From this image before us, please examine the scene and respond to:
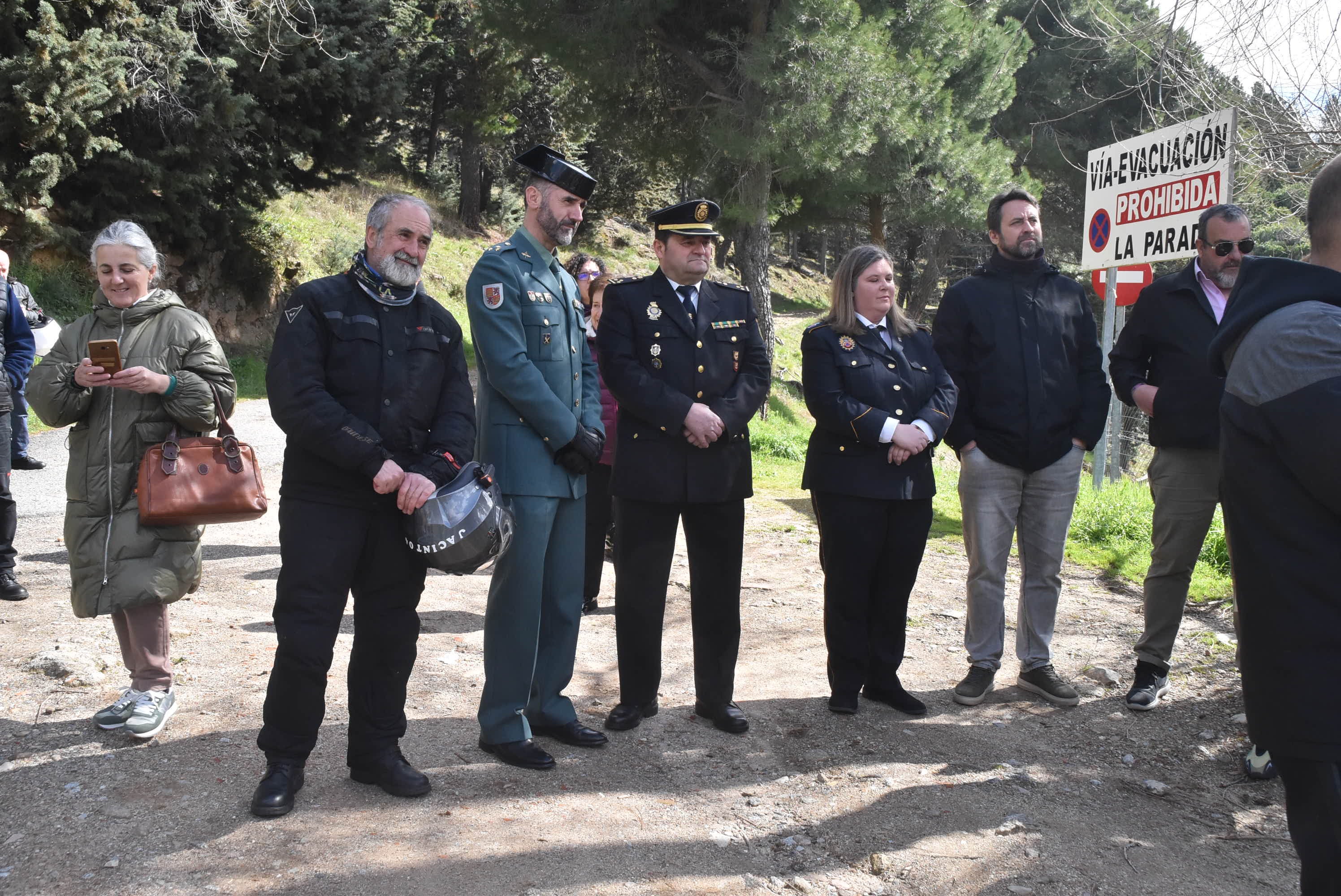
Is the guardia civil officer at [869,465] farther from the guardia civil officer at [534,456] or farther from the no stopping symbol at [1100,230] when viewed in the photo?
the no stopping symbol at [1100,230]

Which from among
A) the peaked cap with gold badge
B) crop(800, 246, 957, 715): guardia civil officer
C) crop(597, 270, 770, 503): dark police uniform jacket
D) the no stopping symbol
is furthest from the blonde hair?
the no stopping symbol

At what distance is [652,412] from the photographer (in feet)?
14.4

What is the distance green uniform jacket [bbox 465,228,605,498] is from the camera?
4039 mm

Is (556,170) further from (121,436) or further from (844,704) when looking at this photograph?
(844,704)

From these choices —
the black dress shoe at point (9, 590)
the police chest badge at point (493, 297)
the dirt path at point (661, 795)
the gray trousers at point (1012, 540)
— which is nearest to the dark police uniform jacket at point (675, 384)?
the police chest badge at point (493, 297)

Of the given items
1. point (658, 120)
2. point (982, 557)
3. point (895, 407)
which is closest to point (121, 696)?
point (895, 407)

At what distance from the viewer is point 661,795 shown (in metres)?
3.78

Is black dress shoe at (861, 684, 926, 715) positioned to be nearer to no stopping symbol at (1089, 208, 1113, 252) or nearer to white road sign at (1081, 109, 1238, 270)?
white road sign at (1081, 109, 1238, 270)

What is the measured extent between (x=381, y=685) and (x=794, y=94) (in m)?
12.0

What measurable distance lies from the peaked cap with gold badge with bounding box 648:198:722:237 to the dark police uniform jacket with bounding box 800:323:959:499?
2.19 feet

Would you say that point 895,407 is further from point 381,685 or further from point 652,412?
point 381,685

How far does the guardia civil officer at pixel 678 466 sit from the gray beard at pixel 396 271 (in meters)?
1.03

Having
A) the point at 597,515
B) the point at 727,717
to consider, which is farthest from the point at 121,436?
the point at 597,515

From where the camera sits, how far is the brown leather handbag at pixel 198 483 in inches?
154
